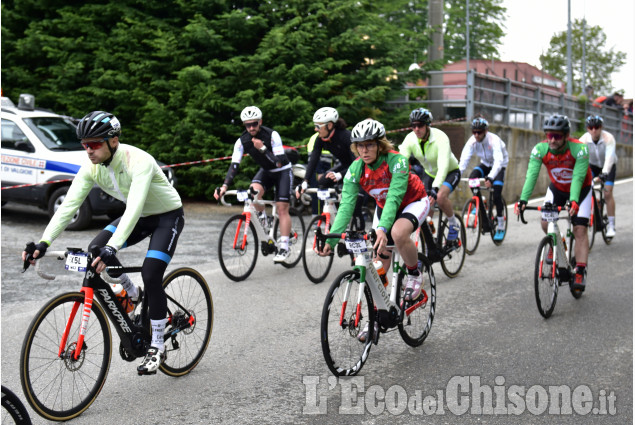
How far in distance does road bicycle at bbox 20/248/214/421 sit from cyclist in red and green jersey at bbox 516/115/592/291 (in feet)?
14.4

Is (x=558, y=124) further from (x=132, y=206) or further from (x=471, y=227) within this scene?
(x=132, y=206)

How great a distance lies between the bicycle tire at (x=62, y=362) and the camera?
14.4ft

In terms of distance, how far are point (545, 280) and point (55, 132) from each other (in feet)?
31.0

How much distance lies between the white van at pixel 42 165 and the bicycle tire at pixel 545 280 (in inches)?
292

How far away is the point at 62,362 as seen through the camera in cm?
457

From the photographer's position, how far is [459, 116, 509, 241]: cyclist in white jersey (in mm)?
11273

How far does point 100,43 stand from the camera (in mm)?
16828

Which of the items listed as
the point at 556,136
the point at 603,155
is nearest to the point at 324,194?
the point at 556,136

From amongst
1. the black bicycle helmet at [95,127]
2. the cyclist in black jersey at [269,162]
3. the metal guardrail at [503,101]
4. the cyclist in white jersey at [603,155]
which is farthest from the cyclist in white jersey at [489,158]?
the black bicycle helmet at [95,127]

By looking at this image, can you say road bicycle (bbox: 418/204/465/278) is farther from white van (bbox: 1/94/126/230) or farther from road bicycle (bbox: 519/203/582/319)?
white van (bbox: 1/94/126/230)

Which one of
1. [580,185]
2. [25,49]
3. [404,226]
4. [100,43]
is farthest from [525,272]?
[25,49]

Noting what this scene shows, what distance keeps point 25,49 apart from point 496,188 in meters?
11.5

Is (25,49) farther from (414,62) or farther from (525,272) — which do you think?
(525,272)

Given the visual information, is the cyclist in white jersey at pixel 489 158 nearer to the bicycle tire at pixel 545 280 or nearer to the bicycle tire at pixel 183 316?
the bicycle tire at pixel 545 280
